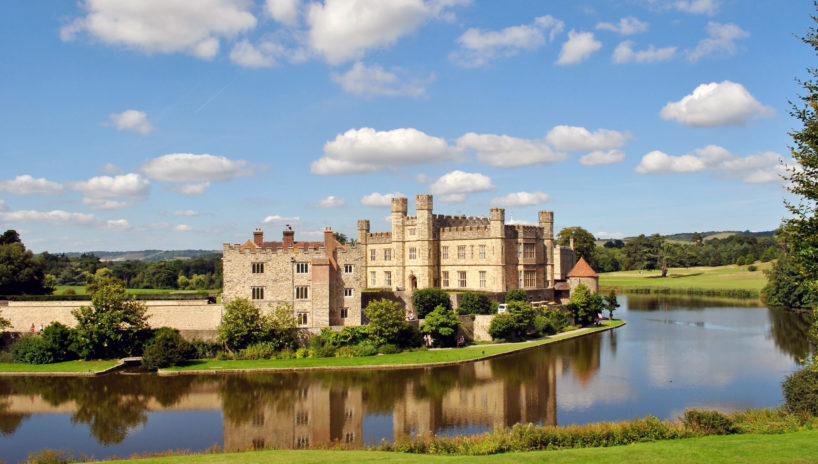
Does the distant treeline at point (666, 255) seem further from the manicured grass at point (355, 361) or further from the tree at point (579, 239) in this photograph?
the manicured grass at point (355, 361)

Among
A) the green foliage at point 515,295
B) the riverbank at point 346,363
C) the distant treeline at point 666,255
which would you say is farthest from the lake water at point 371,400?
the distant treeline at point 666,255

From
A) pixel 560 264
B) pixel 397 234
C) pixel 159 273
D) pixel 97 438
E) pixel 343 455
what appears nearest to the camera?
pixel 343 455

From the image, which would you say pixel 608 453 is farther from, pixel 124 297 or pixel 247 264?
→ pixel 124 297

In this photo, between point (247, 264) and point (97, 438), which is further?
point (247, 264)

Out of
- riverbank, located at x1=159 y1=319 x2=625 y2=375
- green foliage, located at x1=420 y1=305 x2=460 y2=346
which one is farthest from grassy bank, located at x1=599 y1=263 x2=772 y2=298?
riverbank, located at x1=159 y1=319 x2=625 y2=375

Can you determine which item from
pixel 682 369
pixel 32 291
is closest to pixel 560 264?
pixel 682 369

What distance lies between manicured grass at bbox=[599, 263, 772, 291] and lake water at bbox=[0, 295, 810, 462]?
175 ft

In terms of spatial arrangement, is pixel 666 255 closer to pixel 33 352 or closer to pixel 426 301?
pixel 426 301

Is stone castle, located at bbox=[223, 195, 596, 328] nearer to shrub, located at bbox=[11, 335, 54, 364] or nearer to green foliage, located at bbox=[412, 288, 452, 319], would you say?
green foliage, located at bbox=[412, 288, 452, 319]

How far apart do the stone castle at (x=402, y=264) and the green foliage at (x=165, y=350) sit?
13.7ft

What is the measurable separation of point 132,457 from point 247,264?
19.0 metres

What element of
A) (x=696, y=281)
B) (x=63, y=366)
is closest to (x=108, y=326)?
(x=63, y=366)

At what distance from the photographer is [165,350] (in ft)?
108

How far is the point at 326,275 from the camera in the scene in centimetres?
3688
